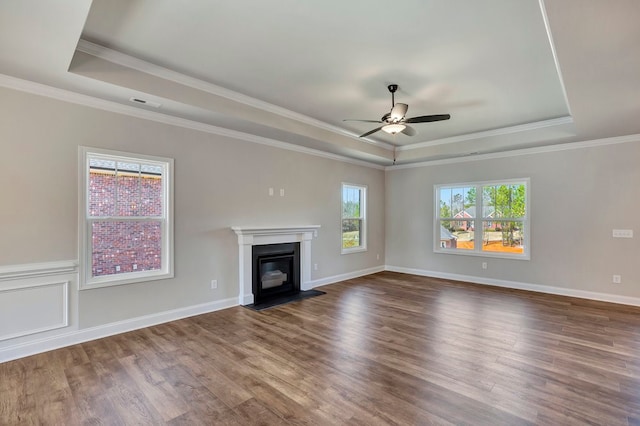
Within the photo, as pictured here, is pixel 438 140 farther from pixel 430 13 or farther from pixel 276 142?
pixel 430 13

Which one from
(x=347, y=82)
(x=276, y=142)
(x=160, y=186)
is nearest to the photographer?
(x=347, y=82)

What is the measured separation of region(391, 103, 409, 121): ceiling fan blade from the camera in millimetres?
3781

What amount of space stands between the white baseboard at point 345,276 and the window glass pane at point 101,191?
3.50 metres

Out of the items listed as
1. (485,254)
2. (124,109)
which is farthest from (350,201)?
(124,109)

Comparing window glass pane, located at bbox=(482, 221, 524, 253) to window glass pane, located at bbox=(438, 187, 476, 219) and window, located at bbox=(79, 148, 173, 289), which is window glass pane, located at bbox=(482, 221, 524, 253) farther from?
window, located at bbox=(79, 148, 173, 289)

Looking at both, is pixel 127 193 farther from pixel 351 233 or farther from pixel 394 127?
pixel 351 233

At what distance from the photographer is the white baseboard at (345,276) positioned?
613cm

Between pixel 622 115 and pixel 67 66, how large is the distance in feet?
20.1

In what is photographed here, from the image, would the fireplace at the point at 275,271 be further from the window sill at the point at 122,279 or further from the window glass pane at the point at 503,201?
the window glass pane at the point at 503,201

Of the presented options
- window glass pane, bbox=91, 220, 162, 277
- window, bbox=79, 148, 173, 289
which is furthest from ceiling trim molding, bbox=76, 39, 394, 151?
window glass pane, bbox=91, 220, 162, 277

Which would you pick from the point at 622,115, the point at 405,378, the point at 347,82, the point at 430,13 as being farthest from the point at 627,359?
the point at 347,82

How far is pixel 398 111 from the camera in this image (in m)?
3.80

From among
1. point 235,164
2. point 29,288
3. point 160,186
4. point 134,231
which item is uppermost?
point 235,164

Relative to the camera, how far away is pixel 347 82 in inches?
146
